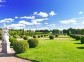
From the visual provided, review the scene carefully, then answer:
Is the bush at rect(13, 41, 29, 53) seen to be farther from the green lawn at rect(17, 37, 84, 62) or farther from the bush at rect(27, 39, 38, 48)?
the bush at rect(27, 39, 38, 48)

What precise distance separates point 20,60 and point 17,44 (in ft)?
10.3

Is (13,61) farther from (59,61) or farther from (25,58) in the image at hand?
(59,61)

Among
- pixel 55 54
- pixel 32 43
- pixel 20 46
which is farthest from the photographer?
pixel 32 43

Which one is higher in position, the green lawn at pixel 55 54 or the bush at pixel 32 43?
the bush at pixel 32 43

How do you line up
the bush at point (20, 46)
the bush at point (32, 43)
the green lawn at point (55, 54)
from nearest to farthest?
1. the green lawn at point (55, 54)
2. the bush at point (20, 46)
3. the bush at point (32, 43)

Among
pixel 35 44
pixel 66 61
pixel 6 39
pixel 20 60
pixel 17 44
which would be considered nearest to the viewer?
pixel 66 61

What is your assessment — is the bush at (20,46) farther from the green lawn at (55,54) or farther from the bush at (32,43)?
the bush at (32,43)

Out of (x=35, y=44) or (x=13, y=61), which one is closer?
(x=13, y=61)

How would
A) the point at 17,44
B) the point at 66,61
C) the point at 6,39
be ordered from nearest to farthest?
1. the point at 66,61
2. the point at 17,44
3. the point at 6,39

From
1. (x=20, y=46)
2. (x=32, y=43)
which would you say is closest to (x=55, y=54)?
(x=20, y=46)

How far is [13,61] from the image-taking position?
44.4ft

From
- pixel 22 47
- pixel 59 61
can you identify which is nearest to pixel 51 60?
pixel 59 61

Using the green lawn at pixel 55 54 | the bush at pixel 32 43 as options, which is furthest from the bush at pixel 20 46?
the bush at pixel 32 43

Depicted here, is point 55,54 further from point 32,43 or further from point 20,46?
point 32,43
